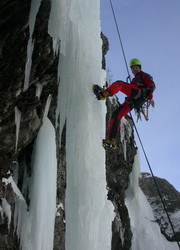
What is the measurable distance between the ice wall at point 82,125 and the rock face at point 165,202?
8.11m

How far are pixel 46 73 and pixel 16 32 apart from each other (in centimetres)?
147

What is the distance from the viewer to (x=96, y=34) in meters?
4.76

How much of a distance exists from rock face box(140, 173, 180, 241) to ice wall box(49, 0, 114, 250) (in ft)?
26.6

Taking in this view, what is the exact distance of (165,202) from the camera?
13250 mm

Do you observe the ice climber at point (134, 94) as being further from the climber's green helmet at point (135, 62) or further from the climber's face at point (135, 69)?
the climber's green helmet at point (135, 62)

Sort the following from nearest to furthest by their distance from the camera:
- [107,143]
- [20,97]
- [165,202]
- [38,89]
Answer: [107,143] → [20,97] → [38,89] → [165,202]

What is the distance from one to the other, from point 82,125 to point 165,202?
9.87 metres

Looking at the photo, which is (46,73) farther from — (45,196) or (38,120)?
(45,196)

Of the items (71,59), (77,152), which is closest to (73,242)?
(77,152)

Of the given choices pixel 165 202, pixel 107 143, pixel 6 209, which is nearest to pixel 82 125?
pixel 107 143

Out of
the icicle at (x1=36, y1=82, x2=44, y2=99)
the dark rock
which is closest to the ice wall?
the icicle at (x1=36, y1=82, x2=44, y2=99)

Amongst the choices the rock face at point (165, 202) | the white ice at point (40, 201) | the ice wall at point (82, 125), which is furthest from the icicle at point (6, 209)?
the rock face at point (165, 202)

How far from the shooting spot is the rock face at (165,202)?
475 inches

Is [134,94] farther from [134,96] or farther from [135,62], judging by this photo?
[135,62]
